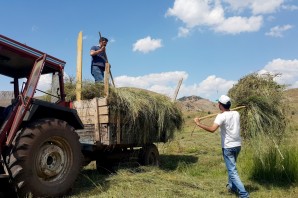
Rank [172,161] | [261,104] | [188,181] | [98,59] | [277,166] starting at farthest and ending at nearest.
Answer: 1. [172,161]
2. [98,59]
3. [277,166]
4. [188,181]
5. [261,104]

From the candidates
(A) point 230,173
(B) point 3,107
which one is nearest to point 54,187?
(B) point 3,107

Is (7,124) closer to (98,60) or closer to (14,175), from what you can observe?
(14,175)

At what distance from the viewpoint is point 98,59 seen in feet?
29.9

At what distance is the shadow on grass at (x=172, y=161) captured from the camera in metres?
9.18

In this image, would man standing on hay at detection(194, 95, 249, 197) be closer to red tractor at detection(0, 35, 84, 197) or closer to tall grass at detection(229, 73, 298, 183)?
tall grass at detection(229, 73, 298, 183)

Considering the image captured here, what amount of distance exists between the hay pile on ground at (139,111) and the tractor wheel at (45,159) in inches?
66.5

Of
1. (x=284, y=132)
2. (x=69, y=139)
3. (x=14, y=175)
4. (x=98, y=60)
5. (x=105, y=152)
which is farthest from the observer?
(x=98, y=60)

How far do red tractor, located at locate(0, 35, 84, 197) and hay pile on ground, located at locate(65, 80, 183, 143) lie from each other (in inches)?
55.6

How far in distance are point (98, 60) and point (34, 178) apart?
173 inches

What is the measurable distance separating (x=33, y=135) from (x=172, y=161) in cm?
538

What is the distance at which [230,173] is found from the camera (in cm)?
634

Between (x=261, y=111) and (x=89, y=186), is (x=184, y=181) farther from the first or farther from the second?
(x=261, y=111)

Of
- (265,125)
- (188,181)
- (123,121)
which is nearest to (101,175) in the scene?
(123,121)

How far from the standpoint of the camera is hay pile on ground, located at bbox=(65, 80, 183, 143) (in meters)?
7.64
